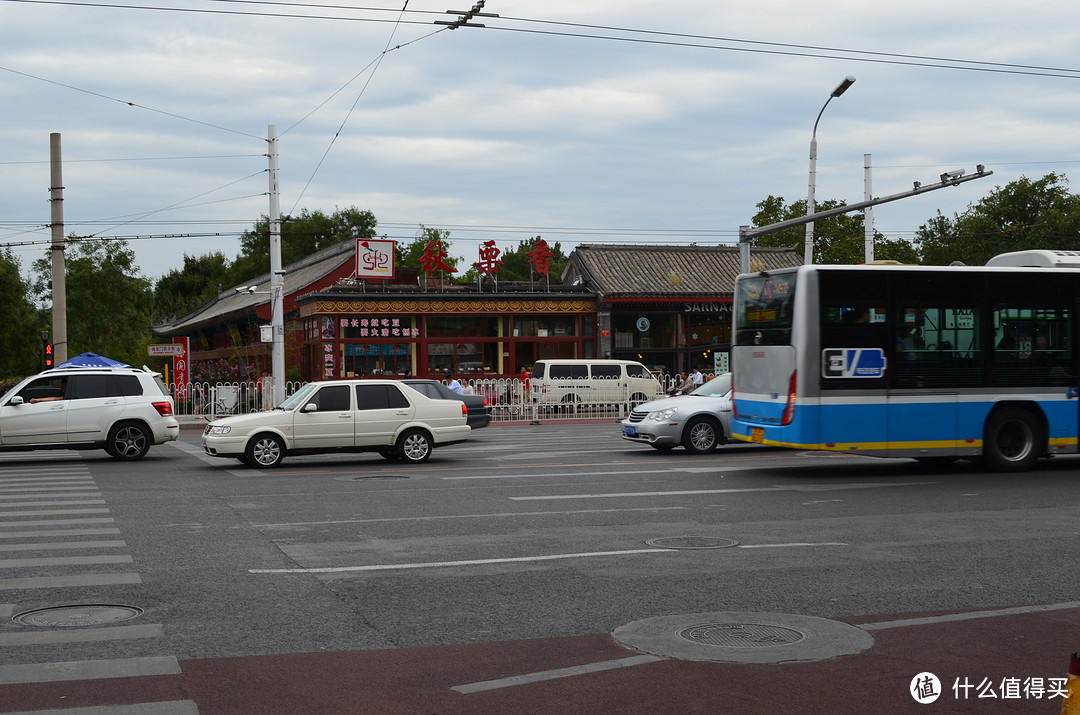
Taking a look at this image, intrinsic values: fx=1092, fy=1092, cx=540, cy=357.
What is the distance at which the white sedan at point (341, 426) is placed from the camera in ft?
63.2

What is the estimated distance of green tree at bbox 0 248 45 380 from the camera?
5178 centimetres

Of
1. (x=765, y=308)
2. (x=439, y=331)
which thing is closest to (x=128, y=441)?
(x=765, y=308)

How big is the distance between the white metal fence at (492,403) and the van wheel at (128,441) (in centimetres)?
1468

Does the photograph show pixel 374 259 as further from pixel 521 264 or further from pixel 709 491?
pixel 521 264

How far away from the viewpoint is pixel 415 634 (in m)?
7.05

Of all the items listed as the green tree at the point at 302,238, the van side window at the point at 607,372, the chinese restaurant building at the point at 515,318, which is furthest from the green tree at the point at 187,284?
the van side window at the point at 607,372

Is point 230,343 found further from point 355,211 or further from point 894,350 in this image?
point 894,350

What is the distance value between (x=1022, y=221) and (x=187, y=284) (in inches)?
2603

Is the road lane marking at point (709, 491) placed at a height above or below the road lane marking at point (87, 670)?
below

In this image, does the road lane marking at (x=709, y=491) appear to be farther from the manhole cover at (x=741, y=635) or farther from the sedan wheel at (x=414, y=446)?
the manhole cover at (x=741, y=635)

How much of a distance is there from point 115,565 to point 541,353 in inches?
1402

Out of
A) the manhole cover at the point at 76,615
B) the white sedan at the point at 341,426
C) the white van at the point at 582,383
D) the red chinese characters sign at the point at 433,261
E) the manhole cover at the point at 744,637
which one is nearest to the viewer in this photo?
the manhole cover at the point at 744,637

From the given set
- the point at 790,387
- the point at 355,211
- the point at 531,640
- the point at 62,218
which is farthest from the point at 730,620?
the point at 355,211

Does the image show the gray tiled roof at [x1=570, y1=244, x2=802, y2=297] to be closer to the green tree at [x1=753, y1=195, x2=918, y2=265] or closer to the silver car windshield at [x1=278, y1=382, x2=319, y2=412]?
the green tree at [x1=753, y1=195, x2=918, y2=265]
